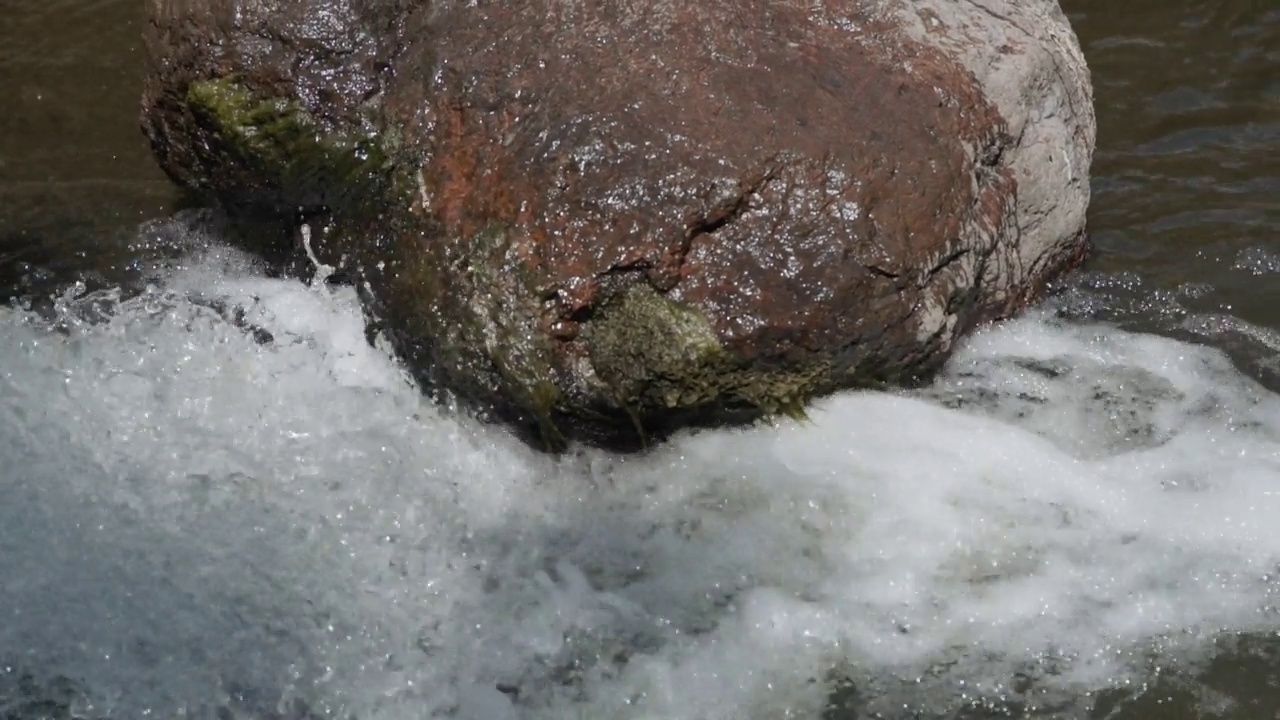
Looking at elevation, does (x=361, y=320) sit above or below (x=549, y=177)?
below

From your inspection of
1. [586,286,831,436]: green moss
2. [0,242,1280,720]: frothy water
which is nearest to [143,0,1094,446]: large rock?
[586,286,831,436]: green moss

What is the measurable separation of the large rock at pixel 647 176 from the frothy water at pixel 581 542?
0.63 ft

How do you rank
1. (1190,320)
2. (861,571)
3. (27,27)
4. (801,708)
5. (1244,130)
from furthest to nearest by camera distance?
(27,27)
(1244,130)
(1190,320)
(861,571)
(801,708)

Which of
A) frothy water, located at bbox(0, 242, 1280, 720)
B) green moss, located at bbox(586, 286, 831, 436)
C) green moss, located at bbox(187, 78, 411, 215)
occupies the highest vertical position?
green moss, located at bbox(187, 78, 411, 215)

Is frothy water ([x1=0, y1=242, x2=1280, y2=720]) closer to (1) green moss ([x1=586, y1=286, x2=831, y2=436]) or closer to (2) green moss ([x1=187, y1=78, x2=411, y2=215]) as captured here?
(1) green moss ([x1=586, y1=286, x2=831, y2=436])

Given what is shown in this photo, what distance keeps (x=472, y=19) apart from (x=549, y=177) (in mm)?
593

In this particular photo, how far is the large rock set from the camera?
312cm

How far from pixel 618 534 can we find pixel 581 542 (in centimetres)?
9

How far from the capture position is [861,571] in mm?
3119

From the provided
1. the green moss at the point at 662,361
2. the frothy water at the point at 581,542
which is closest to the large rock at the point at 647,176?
Result: the green moss at the point at 662,361

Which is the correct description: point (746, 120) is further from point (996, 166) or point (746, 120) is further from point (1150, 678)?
point (1150, 678)

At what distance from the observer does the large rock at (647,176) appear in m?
3.12

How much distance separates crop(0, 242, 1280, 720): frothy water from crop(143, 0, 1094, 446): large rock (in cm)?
19


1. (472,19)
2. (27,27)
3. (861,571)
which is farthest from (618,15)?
(27,27)
